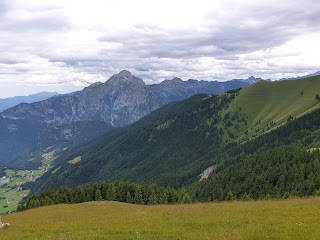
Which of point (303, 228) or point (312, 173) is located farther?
point (312, 173)

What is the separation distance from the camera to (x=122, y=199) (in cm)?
10350

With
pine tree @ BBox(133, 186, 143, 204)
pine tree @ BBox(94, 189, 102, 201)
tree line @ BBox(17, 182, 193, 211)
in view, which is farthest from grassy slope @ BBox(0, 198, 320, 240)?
pine tree @ BBox(133, 186, 143, 204)

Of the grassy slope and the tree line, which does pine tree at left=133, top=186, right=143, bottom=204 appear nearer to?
the tree line

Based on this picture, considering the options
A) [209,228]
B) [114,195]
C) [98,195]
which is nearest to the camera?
[209,228]

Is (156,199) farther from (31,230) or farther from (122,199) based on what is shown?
(31,230)

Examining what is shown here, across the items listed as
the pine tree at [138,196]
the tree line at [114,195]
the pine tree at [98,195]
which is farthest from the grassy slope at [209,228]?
the pine tree at [138,196]

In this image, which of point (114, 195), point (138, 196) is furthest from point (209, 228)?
point (114, 195)

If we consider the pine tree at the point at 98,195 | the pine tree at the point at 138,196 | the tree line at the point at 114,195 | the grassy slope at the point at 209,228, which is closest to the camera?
the grassy slope at the point at 209,228

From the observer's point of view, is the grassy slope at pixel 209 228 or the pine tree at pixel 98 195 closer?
the grassy slope at pixel 209 228

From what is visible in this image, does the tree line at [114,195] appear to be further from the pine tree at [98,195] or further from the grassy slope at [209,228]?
the grassy slope at [209,228]

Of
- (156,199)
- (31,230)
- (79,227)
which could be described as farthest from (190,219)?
(156,199)

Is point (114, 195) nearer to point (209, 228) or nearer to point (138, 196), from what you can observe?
point (138, 196)

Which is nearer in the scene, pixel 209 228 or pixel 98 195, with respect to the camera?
pixel 209 228

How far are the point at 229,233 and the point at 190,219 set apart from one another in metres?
8.84
